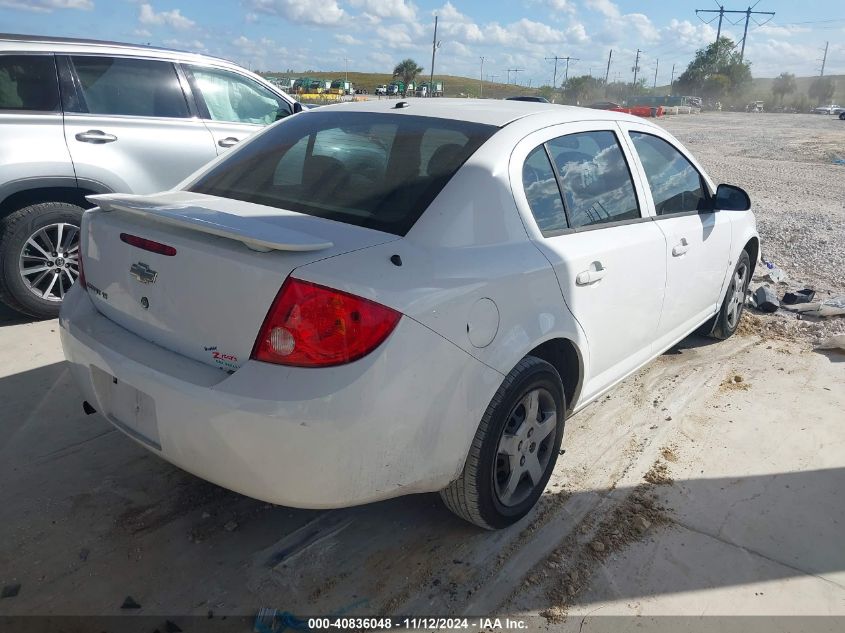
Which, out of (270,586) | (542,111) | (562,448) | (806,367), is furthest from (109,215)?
(806,367)

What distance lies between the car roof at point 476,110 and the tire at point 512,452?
114 cm

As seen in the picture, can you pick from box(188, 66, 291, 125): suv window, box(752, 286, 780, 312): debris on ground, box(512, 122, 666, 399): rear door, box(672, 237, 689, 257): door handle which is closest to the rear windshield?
box(512, 122, 666, 399): rear door

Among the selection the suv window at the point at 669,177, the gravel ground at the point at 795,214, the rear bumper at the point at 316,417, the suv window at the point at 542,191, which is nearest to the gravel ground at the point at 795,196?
the gravel ground at the point at 795,214

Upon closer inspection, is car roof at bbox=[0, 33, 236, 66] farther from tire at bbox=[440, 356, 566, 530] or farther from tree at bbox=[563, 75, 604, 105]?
tree at bbox=[563, 75, 604, 105]

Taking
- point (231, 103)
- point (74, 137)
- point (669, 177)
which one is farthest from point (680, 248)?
point (74, 137)

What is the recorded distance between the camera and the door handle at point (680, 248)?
377cm

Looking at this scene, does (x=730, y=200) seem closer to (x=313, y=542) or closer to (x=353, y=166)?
(x=353, y=166)

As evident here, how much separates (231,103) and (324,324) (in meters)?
4.68

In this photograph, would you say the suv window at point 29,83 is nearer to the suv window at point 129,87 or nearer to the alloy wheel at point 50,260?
the suv window at point 129,87

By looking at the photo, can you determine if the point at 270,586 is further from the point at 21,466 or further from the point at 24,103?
the point at 24,103

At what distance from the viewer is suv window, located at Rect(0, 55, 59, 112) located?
16.2 feet

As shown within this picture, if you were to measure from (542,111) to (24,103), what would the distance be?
3945 mm

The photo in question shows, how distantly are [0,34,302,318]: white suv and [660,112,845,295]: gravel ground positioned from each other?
594 centimetres

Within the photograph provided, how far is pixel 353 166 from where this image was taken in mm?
2928
